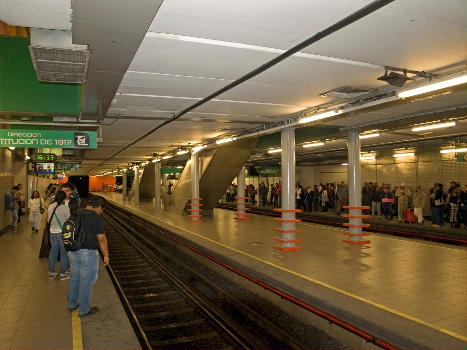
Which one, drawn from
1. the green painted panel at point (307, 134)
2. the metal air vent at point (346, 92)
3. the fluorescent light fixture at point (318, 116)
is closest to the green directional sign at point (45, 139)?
the fluorescent light fixture at point (318, 116)

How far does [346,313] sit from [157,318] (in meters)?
3.32

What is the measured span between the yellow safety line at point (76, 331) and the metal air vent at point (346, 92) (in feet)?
20.0

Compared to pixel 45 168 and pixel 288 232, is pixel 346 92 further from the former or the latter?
pixel 45 168

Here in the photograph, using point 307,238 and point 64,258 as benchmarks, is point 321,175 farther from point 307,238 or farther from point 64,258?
point 64,258

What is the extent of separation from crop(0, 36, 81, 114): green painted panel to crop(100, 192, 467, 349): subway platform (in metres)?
5.40

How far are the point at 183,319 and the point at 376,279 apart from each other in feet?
12.6

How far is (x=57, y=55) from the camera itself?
4.98 meters

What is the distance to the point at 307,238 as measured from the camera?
41.7 feet

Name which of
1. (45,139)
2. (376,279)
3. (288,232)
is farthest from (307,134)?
(45,139)

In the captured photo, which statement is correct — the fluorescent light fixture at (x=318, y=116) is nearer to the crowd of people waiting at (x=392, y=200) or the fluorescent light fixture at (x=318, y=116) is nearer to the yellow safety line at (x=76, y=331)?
the yellow safety line at (x=76, y=331)

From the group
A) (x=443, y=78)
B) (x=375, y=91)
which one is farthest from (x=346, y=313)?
(x=375, y=91)

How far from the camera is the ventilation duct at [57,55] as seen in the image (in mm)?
4695

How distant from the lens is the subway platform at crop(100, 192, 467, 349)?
507 cm

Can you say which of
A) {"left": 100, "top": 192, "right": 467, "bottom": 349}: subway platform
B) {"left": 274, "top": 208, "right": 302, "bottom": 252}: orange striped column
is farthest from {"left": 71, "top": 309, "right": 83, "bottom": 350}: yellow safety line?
{"left": 274, "top": 208, "right": 302, "bottom": 252}: orange striped column
